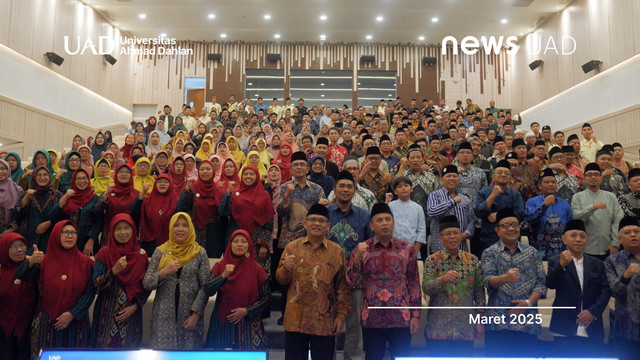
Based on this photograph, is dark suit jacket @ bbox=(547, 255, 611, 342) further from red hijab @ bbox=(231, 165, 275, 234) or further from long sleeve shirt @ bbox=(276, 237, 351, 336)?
red hijab @ bbox=(231, 165, 275, 234)

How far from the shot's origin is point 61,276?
3080mm

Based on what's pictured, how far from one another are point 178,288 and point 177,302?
9 centimetres

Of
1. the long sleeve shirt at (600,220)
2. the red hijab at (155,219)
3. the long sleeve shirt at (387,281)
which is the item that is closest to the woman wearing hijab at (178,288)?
the red hijab at (155,219)

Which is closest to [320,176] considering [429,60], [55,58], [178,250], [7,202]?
[178,250]

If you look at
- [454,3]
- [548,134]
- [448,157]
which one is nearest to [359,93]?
[454,3]

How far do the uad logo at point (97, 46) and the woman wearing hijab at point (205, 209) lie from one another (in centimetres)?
886

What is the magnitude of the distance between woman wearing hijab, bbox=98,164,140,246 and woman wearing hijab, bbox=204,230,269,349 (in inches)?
55.5

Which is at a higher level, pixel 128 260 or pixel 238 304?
pixel 128 260

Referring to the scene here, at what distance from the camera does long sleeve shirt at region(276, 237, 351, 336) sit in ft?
8.92

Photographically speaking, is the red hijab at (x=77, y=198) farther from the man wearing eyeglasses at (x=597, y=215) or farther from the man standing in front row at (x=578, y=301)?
the man wearing eyeglasses at (x=597, y=215)

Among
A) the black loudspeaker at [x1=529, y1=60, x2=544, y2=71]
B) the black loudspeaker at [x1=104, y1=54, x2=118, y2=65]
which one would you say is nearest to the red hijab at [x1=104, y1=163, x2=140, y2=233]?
the black loudspeaker at [x1=104, y1=54, x2=118, y2=65]

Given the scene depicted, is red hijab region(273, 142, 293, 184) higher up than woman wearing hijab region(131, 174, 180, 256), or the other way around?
red hijab region(273, 142, 293, 184)

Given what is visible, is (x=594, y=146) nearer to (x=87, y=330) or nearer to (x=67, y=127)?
(x=87, y=330)

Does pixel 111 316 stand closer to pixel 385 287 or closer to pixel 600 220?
pixel 385 287
